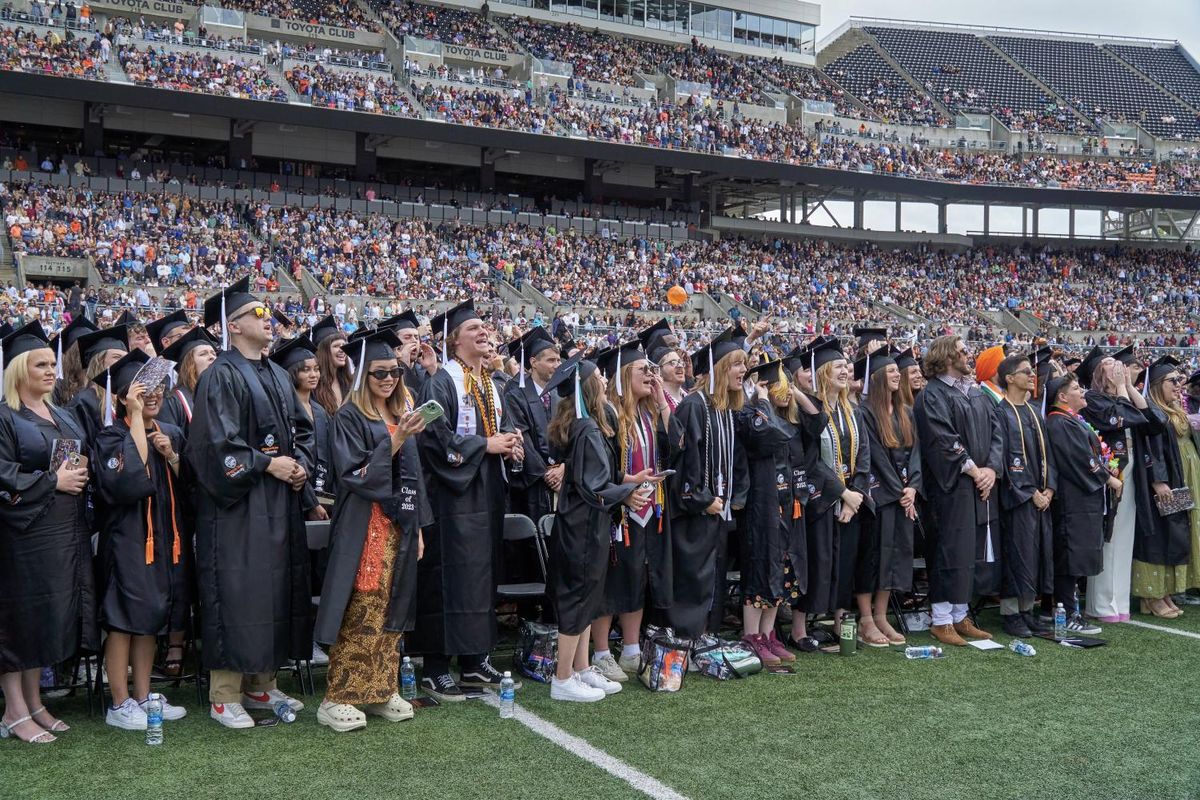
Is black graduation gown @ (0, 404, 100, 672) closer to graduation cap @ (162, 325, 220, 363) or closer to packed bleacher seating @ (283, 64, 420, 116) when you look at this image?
graduation cap @ (162, 325, 220, 363)

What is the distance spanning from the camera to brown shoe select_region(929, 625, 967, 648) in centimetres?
822

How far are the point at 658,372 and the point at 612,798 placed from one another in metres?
3.10

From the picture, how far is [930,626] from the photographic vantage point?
8609 mm

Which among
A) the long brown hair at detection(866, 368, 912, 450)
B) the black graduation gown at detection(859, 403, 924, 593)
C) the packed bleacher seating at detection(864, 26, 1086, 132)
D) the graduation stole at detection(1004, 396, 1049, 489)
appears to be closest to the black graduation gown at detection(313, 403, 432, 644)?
the black graduation gown at detection(859, 403, 924, 593)

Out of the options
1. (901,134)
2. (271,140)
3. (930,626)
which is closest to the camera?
(930,626)

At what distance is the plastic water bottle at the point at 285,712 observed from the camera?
6.13 m

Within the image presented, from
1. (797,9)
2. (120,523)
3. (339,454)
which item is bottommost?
(120,523)

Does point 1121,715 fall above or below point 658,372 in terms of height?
below

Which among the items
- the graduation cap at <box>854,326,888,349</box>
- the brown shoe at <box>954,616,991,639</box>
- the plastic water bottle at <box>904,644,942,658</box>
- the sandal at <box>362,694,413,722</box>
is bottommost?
the sandal at <box>362,694,413,722</box>

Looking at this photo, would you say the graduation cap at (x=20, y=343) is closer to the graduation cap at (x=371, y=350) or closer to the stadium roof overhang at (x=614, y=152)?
the graduation cap at (x=371, y=350)

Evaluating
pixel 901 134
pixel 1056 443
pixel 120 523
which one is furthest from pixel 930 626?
pixel 901 134

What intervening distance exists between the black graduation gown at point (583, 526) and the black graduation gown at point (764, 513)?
126cm

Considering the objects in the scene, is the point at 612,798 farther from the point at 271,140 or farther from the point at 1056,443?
the point at 271,140

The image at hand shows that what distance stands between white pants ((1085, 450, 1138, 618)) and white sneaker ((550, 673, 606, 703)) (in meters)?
4.78
